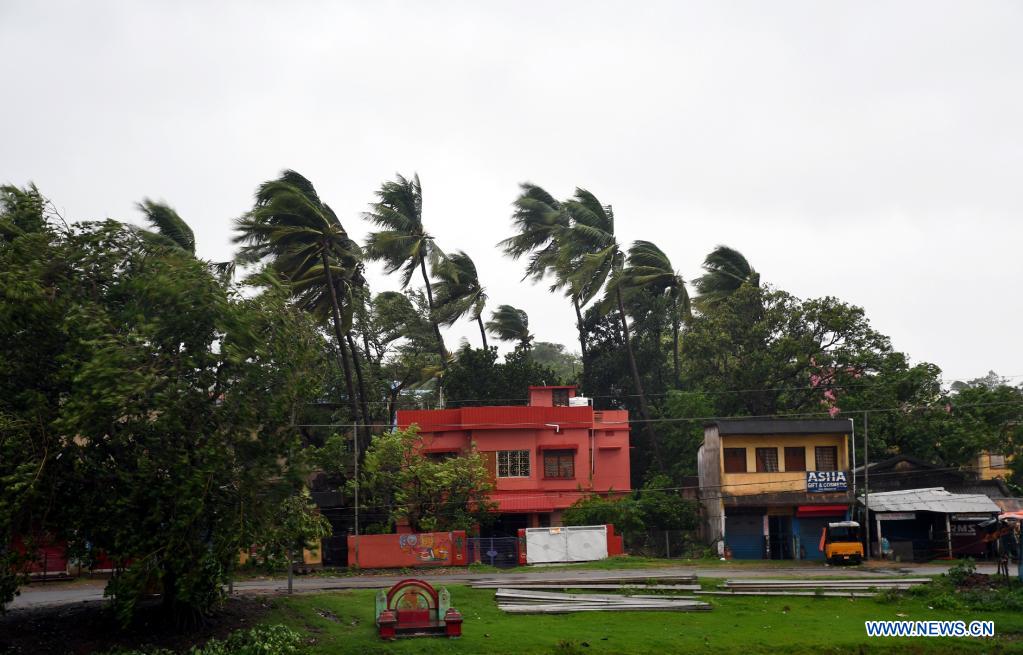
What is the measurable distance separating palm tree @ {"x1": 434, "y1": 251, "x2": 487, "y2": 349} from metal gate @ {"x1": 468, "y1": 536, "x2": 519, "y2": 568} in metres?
20.2

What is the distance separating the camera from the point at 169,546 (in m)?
22.2

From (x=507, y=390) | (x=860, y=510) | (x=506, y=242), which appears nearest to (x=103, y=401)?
(x=860, y=510)

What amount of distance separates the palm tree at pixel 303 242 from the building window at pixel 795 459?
21.9m

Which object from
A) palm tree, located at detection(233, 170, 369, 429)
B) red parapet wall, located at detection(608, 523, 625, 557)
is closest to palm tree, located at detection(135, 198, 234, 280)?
palm tree, located at detection(233, 170, 369, 429)

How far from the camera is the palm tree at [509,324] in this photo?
7100 cm

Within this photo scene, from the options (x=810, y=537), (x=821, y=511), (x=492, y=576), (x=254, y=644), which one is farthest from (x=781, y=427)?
(x=254, y=644)

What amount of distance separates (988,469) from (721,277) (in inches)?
772

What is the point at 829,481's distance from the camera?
44312mm

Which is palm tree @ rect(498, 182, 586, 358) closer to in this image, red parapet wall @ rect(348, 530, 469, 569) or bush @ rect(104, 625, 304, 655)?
red parapet wall @ rect(348, 530, 469, 569)

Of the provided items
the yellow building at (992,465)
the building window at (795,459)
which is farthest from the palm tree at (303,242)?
the yellow building at (992,465)

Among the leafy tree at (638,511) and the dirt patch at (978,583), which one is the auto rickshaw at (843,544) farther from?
the leafy tree at (638,511)

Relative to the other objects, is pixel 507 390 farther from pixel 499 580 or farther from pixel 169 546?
pixel 169 546

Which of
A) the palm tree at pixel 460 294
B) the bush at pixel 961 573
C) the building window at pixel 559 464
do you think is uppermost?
the palm tree at pixel 460 294

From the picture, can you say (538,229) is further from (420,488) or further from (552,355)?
(552,355)
